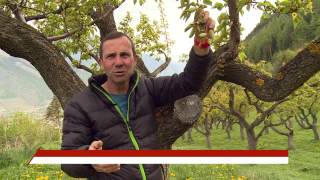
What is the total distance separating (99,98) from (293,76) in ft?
10.1

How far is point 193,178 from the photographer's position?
1246cm

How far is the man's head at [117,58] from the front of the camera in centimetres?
322

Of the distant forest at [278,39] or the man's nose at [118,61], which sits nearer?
the man's nose at [118,61]

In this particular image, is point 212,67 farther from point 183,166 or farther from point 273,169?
point 273,169

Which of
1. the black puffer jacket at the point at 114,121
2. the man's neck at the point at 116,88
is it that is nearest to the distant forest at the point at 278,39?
the black puffer jacket at the point at 114,121

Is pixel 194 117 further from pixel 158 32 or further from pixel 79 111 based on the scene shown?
pixel 158 32

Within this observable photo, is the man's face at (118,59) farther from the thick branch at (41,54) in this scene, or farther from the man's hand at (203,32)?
the thick branch at (41,54)

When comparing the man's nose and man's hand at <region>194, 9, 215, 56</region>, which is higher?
man's hand at <region>194, 9, 215, 56</region>

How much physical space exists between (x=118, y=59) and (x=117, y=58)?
0.04ft

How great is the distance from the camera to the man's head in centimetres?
322

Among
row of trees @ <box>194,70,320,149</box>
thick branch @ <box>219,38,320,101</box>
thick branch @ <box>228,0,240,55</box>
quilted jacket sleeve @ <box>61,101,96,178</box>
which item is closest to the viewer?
quilted jacket sleeve @ <box>61,101,96,178</box>

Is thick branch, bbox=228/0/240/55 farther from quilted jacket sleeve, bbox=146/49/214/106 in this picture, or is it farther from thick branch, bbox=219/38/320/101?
Result: quilted jacket sleeve, bbox=146/49/214/106

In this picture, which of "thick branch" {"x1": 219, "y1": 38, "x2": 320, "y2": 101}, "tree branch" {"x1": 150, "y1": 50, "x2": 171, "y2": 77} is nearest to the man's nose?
"thick branch" {"x1": 219, "y1": 38, "x2": 320, "y2": 101}

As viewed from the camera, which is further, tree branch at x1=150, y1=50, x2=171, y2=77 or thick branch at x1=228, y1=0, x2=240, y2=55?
tree branch at x1=150, y1=50, x2=171, y2=77
